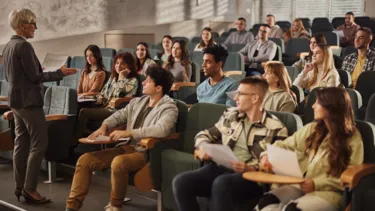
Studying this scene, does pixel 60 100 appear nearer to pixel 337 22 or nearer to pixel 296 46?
pixel 296 46

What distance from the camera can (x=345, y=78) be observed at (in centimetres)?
540

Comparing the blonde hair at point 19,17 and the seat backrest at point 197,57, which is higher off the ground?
the blonde hair at point 19,17

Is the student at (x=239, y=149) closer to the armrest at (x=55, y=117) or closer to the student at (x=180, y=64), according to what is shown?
the armrest at (x=55, y=117)

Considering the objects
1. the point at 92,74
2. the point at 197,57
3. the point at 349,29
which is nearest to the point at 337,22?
the point at 349,29

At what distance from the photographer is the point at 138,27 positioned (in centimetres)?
1091

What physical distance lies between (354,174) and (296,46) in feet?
19.4

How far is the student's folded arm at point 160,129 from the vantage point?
12.3 ft

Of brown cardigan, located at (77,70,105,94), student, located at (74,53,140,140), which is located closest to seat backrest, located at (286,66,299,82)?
student, located at (74,53,140,140)

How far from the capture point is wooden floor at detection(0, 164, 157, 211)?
4.25 meters

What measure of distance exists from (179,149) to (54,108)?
157cm

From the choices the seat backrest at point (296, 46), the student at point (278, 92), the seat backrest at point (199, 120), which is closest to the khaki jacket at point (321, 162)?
the seat backrest at point (199, 120)

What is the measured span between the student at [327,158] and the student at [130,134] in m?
1.06

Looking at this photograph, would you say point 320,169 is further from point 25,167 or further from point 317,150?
point 25,167

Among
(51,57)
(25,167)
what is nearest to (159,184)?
(25,167)
